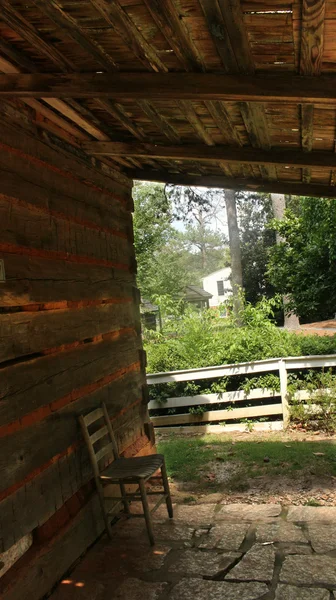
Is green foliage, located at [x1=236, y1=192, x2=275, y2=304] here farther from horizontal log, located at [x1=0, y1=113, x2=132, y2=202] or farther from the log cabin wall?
the log cabin wall

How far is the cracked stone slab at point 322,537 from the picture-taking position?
3586 mm

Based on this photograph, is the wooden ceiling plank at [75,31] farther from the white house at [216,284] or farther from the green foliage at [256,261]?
the white house at [216,284]

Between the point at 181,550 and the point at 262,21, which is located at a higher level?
the point at 262,21

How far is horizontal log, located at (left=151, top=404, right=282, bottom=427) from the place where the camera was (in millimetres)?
8203

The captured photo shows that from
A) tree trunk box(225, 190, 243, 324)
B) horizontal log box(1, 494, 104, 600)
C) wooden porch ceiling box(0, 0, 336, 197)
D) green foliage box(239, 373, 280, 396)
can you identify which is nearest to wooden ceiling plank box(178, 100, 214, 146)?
wooden porch ceiling box(0, 0, 336, 197)

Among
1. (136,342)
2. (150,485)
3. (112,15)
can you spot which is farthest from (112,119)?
(150,485)

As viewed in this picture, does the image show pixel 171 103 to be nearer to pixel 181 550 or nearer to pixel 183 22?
pixel 183 22

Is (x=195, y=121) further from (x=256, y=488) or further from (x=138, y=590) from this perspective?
(x=256, y=488)

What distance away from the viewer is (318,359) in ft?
26.7

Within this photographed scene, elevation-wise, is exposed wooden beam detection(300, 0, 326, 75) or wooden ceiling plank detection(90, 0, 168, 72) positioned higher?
wooden ceiling plank detection(90, 0, 168, 72)

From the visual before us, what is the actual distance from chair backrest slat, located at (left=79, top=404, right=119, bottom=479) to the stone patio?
67 cm

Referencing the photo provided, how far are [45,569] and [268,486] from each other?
3.05 metres

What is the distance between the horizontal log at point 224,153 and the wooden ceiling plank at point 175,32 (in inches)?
56.1

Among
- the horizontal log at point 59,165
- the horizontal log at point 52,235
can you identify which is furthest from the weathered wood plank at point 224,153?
the horizontal log at point 52,235
